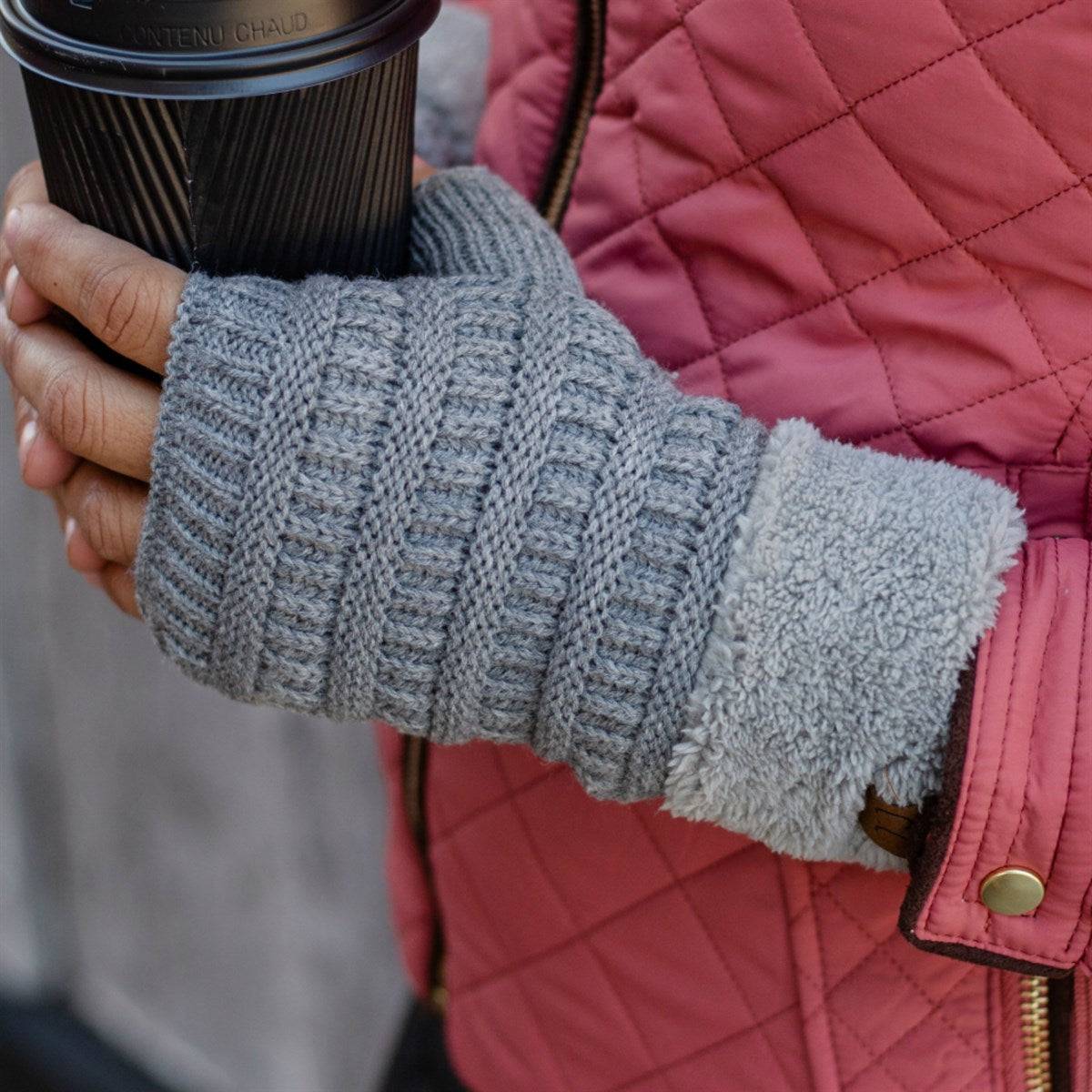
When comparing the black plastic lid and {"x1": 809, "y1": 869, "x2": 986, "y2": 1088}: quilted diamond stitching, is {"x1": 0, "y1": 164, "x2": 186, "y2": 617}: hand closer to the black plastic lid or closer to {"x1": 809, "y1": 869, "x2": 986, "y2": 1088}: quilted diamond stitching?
the black plastic lid

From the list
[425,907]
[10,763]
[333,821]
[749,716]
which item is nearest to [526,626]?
[749,716]

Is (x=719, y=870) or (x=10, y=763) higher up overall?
(x=719, y=870)

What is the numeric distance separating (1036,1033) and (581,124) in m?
0.77

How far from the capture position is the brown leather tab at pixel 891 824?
0.73 meters

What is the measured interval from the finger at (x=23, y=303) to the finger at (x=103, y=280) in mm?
32

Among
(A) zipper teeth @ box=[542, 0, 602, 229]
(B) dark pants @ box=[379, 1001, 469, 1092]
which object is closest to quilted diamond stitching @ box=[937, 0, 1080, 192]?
Answer: (A) zipper teeth @ box=[542, 0, 602, 229]

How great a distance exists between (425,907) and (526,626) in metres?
0.63

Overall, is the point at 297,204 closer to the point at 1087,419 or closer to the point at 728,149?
the point at 728,149

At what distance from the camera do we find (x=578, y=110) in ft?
3.10

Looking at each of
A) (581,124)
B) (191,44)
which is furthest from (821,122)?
(191,44)

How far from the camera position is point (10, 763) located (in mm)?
2273

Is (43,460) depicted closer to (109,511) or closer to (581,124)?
(109,511)

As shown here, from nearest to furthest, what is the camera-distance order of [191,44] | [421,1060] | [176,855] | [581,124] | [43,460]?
[191,44] → [43,460] → [581,124] → [421,1060] → [176,855]

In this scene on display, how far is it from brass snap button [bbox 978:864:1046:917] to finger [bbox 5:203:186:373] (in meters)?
0.61
